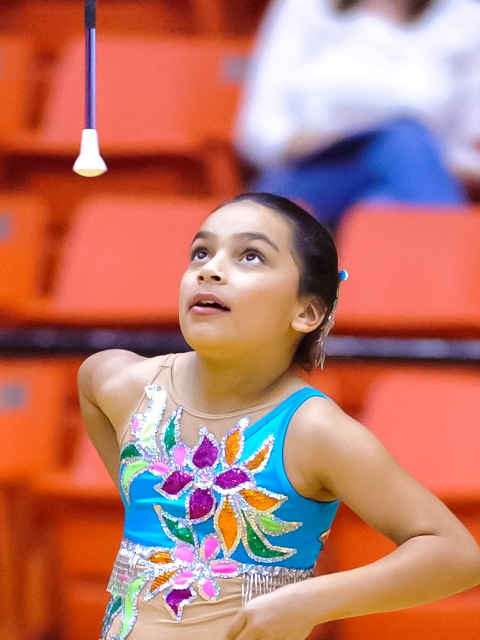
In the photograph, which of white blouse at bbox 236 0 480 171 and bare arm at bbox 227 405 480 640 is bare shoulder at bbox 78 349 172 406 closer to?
bare arm at bbox 227 405 480 640

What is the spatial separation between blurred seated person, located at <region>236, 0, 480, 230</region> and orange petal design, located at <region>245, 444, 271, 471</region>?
1005mm

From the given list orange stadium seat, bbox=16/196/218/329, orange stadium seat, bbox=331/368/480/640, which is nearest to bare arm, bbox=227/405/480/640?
orange stadium seat, bbox=331/368/480/640

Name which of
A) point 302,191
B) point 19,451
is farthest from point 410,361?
point 19,451

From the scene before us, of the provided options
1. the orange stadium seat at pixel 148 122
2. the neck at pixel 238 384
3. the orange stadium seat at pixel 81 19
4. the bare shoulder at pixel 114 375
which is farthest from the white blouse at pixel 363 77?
the neck at pixel 238 384

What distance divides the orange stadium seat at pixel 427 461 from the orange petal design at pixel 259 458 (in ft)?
1.77

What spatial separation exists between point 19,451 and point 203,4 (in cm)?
122

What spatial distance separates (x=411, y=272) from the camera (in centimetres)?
185

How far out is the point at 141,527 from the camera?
109 cm

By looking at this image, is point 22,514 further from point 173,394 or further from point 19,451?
point 173,394

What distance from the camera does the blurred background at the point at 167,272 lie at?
161cm

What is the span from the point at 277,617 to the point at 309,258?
1.26 ft

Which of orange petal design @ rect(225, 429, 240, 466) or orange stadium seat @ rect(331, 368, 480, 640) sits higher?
orange petal design @ rect(225, 429, 240, 466)

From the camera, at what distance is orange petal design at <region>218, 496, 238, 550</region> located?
1.05m

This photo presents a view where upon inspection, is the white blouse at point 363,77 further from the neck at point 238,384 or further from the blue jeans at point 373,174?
the neck at point 238,384
